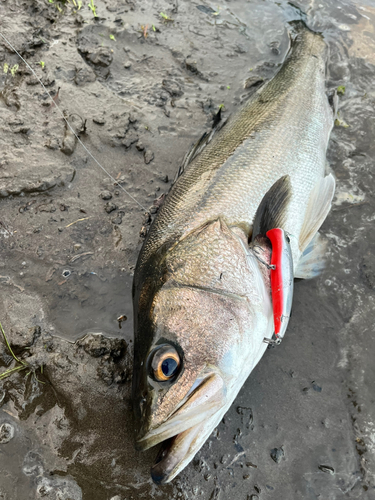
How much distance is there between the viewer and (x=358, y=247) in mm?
3359

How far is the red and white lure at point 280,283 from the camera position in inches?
97.0

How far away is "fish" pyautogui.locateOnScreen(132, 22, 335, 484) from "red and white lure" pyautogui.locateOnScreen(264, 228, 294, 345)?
2cm

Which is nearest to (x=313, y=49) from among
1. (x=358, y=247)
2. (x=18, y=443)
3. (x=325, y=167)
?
(x=325, y=167)

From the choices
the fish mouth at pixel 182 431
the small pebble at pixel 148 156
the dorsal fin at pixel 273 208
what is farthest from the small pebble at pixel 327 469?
the small pebble at pixel 148 156

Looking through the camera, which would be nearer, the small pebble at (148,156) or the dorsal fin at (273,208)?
the dorsal fin at (273,208)

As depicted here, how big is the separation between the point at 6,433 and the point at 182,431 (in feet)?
4.64

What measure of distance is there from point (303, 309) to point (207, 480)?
1607 mm

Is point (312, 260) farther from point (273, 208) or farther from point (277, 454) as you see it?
point (277, 454)

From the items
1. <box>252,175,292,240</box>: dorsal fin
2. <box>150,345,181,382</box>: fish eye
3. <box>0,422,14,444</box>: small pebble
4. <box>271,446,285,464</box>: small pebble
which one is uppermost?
<box>252,175,292,240</box>: dorsal fin

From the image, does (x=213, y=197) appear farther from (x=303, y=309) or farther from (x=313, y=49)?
(x=313, y=49)

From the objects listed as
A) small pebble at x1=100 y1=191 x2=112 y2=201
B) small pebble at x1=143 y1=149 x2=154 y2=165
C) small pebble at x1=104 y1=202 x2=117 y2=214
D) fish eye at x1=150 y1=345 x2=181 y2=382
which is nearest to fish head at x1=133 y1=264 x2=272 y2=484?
fish eye at x1=150 y1=345 x2=181 y2=382

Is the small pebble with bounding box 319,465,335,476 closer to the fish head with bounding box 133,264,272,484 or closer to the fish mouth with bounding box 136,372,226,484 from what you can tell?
the fish head with bounding box 133,264,272,484

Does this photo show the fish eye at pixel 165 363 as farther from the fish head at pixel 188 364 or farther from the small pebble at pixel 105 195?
the small pebble at pixel 105 195

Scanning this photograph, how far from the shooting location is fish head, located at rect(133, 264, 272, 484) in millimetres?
1895
